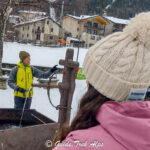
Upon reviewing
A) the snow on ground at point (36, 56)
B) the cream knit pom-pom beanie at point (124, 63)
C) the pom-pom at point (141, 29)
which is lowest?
the snow on ground at point (36, 56)

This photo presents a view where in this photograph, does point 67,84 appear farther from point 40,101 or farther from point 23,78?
point 40,101

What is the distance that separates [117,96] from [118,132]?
0.17 metres

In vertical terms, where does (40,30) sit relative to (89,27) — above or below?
below

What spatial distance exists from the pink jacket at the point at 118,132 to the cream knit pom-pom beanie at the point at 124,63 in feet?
0.26

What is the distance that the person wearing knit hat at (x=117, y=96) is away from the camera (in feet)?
2.85

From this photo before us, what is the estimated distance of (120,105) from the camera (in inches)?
36.9

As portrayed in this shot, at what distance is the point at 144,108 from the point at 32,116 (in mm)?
2784

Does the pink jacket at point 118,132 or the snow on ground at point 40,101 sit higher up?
the pink jacket at point 118,132

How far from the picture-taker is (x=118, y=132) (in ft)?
2.86

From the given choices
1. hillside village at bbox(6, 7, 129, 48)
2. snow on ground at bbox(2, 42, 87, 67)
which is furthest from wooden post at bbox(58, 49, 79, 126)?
hillside village at bbox(6, 7, 129, 48)

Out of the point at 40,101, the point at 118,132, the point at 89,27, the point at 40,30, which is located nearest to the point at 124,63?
the point at 118,132

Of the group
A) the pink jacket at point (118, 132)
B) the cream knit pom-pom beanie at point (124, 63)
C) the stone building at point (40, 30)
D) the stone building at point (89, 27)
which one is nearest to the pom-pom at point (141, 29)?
the cream knit pom-pom beanie at point (124, 63)

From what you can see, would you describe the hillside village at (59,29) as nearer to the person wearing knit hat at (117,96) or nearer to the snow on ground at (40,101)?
the snow on ground at (40,101)

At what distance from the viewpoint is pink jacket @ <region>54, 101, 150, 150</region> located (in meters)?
0.85
